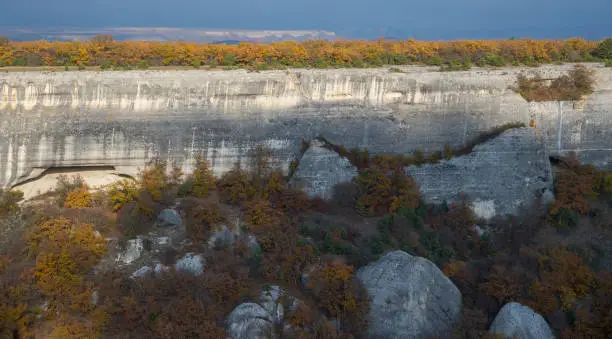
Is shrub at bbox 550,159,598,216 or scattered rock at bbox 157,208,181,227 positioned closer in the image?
scattered rock at bbox 157,208,181,227

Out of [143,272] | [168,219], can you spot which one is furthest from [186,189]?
[143,272]

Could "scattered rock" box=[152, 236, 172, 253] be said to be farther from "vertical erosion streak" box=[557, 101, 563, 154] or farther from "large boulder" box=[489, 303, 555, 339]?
"vertical erosion streak" box=[557, 101, 563, 154]

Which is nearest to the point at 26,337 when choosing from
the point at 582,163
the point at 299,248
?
the point at 299,248

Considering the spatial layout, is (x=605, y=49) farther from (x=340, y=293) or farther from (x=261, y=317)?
(x=261, y=317)

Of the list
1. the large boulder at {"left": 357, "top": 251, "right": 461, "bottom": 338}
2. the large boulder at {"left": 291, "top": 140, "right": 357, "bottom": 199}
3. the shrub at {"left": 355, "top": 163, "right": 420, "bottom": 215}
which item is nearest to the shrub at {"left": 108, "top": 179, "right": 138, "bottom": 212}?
the large boulder at {"left": 291, "top": 140, "right": 357, "bottom": 199}

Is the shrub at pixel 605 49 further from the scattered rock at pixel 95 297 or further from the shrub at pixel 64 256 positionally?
the scattered rock at pixel 95 297

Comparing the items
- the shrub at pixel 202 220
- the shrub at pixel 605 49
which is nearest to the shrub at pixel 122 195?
the shrub at pixel 202 220
